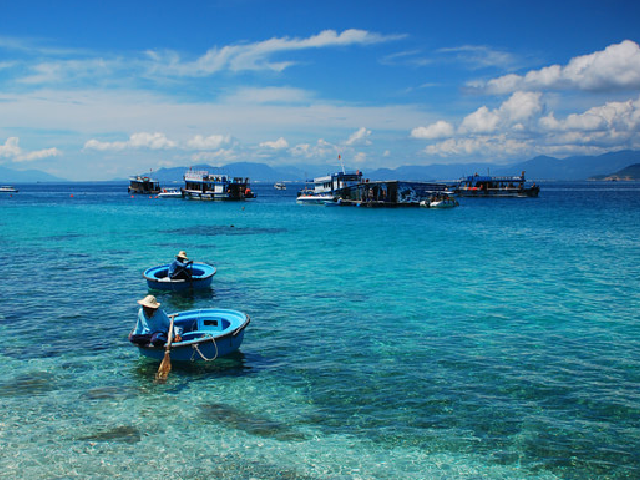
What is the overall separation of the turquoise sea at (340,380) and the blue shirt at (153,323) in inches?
41.8

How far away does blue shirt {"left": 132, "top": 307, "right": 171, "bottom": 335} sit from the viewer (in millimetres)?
15016

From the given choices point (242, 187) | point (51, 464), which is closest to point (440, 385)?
point (51, 464)

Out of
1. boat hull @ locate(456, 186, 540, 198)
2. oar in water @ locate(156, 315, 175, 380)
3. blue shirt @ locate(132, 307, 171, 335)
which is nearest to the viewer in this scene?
oar in water @ locate(156, 315, 175, 380)

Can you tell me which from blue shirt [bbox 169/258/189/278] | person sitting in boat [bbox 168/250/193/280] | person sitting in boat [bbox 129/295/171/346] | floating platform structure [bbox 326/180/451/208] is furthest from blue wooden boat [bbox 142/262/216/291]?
floating platform structure [bbox 326/180/451/208]

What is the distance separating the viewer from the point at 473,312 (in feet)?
68.3

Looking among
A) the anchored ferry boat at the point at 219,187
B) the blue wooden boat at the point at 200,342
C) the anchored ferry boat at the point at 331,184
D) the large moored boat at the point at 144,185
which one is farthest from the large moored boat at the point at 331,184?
the blue wooden boat at the point at 200,342

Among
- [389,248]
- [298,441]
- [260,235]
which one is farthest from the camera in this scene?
[260,235]

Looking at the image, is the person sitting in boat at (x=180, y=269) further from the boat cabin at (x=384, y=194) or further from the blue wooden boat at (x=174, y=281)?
the boat cabin at (x=384, y=194)

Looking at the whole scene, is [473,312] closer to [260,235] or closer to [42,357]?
[42,357]

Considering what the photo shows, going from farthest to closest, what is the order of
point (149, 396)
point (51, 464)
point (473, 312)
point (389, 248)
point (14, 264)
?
1. point (389, 248)
2. point (14, 264)
3. point (473, 312)
4. point (149, 396)
5. point (51, 464)

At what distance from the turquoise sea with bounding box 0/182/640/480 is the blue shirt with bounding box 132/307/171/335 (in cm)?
106

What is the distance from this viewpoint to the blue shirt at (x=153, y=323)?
15016 mm

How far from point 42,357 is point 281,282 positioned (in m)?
13.1

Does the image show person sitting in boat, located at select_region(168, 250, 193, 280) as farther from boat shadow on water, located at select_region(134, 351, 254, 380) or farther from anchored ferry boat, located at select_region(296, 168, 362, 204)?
anchored ferry boat, located at select_region(296, 168, 362, 204)
